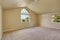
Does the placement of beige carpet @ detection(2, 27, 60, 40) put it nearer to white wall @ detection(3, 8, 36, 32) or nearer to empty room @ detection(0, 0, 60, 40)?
empty room @ detection(0, 0, 60, 40)

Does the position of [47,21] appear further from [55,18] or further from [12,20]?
[12,20]

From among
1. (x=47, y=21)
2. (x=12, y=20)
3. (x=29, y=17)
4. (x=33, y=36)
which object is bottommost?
(x=33, y=36)

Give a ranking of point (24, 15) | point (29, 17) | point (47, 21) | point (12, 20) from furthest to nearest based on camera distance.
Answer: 1. point (29, 17)
2. point (24, 15)
3. point (47, 21)
4. point (12, 20)

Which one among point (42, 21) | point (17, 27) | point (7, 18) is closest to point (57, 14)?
point (42, 21)

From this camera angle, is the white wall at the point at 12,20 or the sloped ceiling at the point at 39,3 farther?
the white wall at the point at 12,20

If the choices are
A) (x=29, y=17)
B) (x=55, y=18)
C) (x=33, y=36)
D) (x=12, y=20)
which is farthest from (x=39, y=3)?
(x=29, y=17)

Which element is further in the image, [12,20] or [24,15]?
[24,15]

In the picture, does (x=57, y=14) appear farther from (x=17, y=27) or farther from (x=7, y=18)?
(x=7, y=18)

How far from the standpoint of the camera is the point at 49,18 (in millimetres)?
7945

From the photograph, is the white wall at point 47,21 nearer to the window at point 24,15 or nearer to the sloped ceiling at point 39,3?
the sloped ceiling at point 39,3

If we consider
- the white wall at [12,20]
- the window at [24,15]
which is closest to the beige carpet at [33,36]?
the white wall at [12,20]

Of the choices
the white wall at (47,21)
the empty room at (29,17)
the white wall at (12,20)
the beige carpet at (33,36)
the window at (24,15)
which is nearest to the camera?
the beige carpet at (33,36)

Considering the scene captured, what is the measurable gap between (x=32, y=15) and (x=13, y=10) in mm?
2307

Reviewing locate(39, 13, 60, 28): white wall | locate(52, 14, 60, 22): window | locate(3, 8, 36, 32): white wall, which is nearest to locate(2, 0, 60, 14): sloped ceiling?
locate(3, 8, 36, 32): white wall
